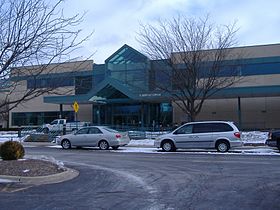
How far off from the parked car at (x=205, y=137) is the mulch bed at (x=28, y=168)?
10621mm

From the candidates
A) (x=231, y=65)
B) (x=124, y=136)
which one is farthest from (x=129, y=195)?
(x=231, y=65)

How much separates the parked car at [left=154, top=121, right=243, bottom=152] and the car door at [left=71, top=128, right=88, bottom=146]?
16.9ft

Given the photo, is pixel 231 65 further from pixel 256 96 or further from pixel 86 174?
pixel 86 174

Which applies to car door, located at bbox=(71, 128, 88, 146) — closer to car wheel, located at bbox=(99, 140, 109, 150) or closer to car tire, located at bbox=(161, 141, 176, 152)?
car wheel, located at bbox=(99, 140, 109, 150)

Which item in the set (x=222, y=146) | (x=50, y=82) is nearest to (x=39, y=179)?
(x=50, y=82)

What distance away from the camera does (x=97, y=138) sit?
27.6m

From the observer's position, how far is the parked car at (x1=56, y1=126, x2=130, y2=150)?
89.5 feet

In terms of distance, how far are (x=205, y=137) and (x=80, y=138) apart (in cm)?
792

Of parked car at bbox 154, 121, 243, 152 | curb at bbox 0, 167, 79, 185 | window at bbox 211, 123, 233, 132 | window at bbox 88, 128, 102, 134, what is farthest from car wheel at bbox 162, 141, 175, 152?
curb at bbox 0, 167, 79, 185

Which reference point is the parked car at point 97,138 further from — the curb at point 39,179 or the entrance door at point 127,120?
the entrance door at point 127,120

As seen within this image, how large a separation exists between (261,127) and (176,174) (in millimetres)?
39387

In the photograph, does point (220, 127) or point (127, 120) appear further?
point (127, 120)

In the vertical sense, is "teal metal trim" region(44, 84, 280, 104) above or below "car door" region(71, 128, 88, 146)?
above

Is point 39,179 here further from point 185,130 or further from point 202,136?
point 185,130
